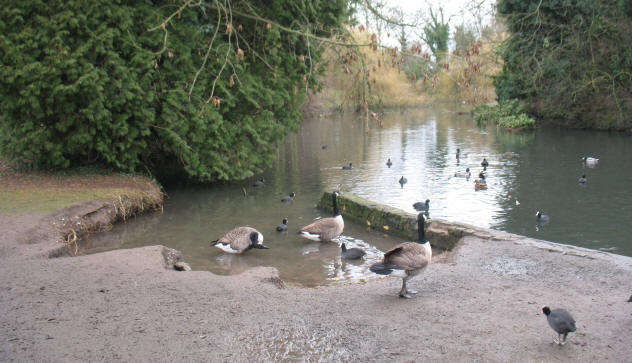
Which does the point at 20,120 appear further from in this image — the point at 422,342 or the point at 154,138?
the point at 422,342

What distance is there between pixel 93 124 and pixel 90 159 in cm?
257

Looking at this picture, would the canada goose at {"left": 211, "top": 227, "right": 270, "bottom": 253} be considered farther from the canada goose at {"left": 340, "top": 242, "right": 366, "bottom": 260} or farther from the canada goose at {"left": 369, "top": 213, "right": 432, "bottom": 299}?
the canada goose at {"left": 369, "top": 213, "right": 432, "bottom": 299}

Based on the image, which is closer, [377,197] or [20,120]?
[20,120]

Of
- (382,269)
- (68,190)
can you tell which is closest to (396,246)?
(382,269)

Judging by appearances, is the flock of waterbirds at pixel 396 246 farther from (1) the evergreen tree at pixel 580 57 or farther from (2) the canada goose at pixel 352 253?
(1) the evergreen tree at pixel 580 57

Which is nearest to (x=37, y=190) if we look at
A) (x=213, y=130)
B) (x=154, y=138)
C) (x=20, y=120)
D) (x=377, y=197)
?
(x=20, y=120)

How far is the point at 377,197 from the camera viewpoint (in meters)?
17.8

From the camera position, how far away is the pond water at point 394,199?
12.2m

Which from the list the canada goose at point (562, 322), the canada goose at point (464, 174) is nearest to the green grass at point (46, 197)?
the canada goose at point (562, 322)

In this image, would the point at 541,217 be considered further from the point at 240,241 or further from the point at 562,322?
the point at 562,322

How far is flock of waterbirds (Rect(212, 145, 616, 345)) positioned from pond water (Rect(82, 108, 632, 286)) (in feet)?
0.91

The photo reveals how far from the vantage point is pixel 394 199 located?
57.0 ft

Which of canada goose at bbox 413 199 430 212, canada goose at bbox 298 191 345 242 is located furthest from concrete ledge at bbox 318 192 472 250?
canada goose at bbox 413 199 430 212

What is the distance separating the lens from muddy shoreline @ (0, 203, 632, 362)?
627 centimetres
